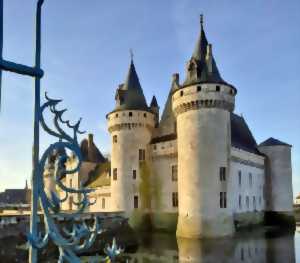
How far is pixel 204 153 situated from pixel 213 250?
261 inches

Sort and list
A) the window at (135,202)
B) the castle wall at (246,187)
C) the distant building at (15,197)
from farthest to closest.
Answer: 1. the distant building at (15,197)
2. the window at (135,202)
3. the castle wall at (246,187)

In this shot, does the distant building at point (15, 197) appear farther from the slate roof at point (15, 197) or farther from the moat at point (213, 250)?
the moat at point (213, 250)

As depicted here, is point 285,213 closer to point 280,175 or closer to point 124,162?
point 280,175

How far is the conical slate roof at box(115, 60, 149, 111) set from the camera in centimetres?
2847

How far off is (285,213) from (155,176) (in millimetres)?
11605

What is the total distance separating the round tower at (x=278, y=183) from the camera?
30688 millimetres

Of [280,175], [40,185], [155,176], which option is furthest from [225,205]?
[40,185]

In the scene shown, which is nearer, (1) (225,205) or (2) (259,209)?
(1) (225,205)

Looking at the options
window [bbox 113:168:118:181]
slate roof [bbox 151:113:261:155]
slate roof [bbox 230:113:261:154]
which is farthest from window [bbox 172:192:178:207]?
slate roof [bbox 230:113:261:154]

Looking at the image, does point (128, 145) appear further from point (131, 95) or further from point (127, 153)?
point (131, 95)

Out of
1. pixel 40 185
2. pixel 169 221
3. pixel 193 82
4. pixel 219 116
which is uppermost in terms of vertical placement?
pixel 193 82

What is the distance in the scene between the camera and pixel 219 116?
74.8 ft

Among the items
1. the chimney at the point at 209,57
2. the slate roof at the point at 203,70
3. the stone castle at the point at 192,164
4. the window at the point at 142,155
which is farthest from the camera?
the window at the point at 142,155

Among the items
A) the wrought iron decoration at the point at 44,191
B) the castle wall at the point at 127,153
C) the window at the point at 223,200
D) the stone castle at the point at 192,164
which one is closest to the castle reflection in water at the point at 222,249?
the stone castle at the point at 192,164
